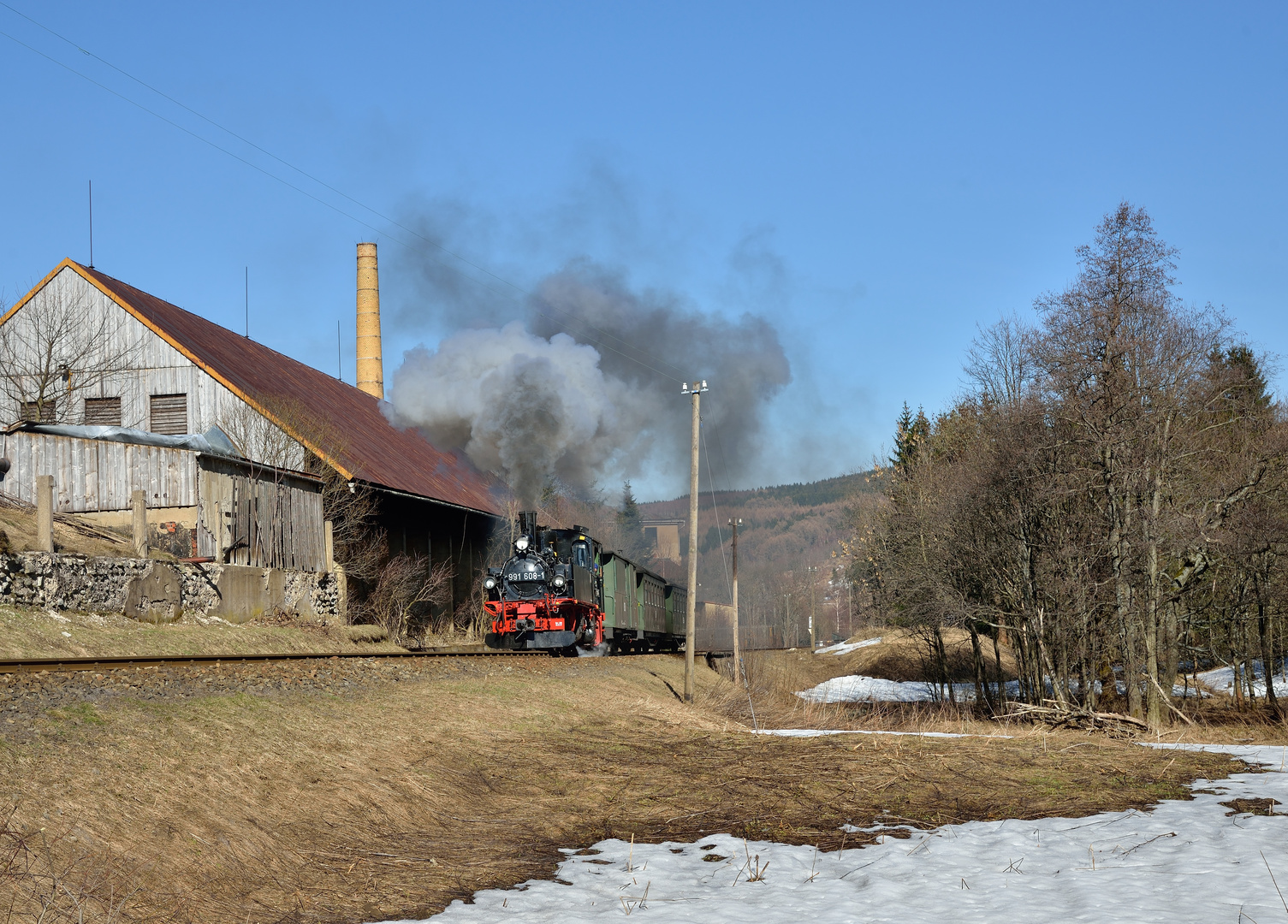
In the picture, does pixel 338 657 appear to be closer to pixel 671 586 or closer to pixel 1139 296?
pixel 1139 296

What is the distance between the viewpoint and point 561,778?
37.2 ft

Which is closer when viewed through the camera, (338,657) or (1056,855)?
(1056,855)

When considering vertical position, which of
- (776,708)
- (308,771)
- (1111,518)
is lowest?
(776,708)

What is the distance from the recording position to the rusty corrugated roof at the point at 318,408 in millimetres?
28156

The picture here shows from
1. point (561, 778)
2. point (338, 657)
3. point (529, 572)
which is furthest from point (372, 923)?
point (529, 572)

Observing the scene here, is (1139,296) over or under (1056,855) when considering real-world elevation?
over

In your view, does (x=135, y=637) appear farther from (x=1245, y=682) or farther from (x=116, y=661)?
(x=1245, y=682)

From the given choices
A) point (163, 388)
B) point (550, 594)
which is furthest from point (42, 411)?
point (550, 594)

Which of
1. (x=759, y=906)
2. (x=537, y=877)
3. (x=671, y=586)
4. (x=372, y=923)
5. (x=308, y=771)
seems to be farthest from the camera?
(x=671, y=586)

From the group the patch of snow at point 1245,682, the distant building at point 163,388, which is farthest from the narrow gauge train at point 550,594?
the patch of snow at point 1245,682

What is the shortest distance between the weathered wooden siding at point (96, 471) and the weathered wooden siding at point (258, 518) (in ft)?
2.41

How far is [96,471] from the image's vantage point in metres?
23.8

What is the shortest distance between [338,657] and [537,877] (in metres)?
10.7

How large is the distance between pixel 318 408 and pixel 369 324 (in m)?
11.8
